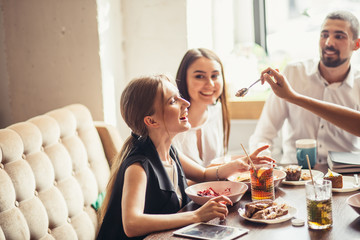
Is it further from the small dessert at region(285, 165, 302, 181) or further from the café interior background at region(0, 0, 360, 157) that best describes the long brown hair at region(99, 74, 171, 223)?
the café interior background at region(0, 0, 360, 157)

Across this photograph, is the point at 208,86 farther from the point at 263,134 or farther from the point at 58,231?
the point at 58,231

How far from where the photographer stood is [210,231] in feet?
4.58

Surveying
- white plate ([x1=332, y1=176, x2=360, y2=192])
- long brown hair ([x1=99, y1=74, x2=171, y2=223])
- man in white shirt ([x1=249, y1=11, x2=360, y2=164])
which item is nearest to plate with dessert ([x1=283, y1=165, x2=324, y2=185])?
white plate ([x1=332, y1=176, x2=360, y2=192])

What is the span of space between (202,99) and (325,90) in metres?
0.72

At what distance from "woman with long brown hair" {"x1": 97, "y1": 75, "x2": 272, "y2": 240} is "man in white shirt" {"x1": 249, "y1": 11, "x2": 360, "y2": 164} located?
95cm

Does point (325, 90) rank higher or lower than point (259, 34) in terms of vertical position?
lower

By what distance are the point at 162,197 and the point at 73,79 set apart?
4.34 feet

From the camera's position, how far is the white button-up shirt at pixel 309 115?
8.84ft

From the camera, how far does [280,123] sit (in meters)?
2.84

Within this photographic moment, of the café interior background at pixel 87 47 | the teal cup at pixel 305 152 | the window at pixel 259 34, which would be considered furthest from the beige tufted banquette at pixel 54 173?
the window at pixel 259 34

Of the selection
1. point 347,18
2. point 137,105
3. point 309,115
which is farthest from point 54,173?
point 347,18

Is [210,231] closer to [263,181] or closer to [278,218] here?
[278,218]

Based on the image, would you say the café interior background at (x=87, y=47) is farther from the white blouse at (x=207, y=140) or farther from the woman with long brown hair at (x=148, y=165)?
the woman with long brown hair at (x=148, y=165)

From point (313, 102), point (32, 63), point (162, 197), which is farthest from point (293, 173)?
point (32, 63)
